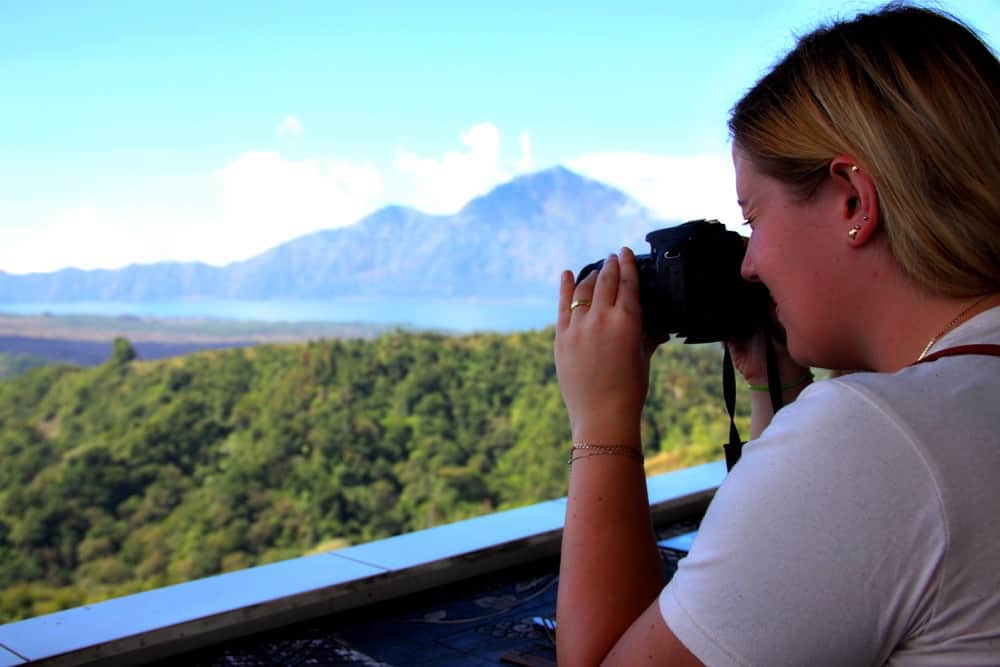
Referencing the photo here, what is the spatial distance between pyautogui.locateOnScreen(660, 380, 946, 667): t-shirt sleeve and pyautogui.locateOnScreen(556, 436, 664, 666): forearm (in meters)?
0.11

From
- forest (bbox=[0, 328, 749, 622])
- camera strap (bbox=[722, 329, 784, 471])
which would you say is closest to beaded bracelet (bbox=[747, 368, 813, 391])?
camera strap (bbox=[722, 329, 784, 471])

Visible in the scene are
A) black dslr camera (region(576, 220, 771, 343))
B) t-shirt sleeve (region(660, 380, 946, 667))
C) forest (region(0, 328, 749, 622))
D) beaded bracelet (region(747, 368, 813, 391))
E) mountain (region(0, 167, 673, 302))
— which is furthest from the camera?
mountain (region(0, 167, 673, 302))

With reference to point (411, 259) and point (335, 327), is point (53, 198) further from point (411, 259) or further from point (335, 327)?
point (411, 259)

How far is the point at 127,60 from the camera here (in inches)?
314

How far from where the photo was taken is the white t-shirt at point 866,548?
23.2 inches

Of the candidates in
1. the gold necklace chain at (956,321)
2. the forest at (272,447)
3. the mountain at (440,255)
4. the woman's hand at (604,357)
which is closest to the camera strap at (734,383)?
the woman's hand at (604,357)

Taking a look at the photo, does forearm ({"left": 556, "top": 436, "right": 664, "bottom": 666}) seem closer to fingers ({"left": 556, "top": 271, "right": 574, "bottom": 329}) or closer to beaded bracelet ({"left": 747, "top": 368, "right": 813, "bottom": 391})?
fingers ({"left": 556, "top": 271, "right": 574, "bottom": 329})

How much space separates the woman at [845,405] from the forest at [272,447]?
5.58m

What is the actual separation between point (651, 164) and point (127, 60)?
4240mm

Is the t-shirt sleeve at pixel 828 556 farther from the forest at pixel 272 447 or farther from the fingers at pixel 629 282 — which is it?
the forest at pixel 272 447

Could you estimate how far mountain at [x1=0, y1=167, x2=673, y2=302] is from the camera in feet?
28.5

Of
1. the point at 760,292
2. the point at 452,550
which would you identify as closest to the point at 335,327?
the point at 452,550

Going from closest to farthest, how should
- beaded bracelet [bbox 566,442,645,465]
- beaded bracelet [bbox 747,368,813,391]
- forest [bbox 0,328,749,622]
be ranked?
beaded bracelet [bbox 566,442,645,465] < beaded bracelet [bbox 747,368,813,391] < forest [bbox 0,328,749,622]

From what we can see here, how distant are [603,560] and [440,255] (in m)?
8.78
